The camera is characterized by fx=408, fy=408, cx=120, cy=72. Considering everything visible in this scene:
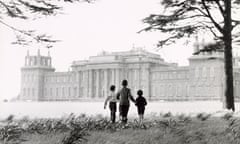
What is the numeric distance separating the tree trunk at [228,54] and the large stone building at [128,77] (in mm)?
53996

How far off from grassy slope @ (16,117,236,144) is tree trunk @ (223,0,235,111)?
6565 millimetres

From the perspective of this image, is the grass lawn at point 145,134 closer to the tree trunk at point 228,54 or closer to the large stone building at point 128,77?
the tree trunk at point 228,54

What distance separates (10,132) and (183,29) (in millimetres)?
8997

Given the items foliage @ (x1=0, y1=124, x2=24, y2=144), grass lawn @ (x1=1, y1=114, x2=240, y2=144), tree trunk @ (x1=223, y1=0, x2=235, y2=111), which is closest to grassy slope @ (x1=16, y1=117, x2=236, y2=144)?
grass lawn @ (x1=1, y1=114, x2=240, y2=144)

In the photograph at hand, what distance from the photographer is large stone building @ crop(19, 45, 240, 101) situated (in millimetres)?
79688

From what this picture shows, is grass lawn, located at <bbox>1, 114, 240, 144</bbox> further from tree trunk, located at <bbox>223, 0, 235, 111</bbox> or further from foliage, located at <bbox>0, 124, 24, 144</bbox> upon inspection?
tree trunk, located at <bbox>223, 0, 235, 111</bbox>

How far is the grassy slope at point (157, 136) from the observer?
7.01 m

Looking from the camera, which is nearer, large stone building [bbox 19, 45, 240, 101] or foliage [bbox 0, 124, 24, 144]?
foliage [bbox 0, 124, 24, 144]

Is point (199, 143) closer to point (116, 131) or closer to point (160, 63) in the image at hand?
point (116, 131)

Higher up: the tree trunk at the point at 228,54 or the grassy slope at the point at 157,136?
the tree trunk at the point at 228,54

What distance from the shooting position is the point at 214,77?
79.6m

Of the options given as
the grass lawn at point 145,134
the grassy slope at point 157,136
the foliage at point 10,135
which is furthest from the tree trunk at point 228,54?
the foliage at point 10,135

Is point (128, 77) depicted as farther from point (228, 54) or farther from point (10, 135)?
point (10, 135)

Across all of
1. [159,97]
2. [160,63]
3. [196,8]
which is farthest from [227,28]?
[160,63]
